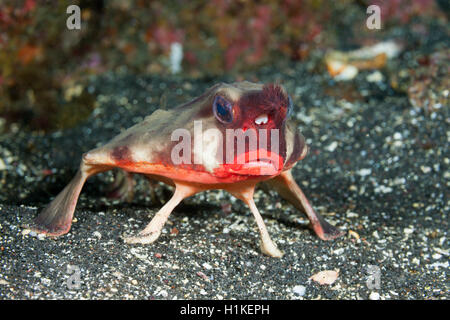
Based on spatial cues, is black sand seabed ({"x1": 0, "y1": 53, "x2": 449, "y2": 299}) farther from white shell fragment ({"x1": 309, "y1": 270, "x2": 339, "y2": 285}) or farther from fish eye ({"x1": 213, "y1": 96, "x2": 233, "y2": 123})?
fish eye ({"x1": 213, "y1": 96, "x2": 233, "y2": 123})

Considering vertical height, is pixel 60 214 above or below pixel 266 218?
above

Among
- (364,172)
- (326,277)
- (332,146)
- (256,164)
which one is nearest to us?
(256,164)

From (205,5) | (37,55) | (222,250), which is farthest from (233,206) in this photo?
(205,5)

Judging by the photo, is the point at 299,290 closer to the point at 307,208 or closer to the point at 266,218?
the point at 307,208

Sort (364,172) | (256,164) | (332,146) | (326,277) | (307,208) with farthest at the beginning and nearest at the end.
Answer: (332,146)
(364,172)
(307,208)
(326,277)
(256,164)

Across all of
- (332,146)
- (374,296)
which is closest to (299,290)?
(374,296)

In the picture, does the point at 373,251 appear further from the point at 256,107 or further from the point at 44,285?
the point at 44,285
